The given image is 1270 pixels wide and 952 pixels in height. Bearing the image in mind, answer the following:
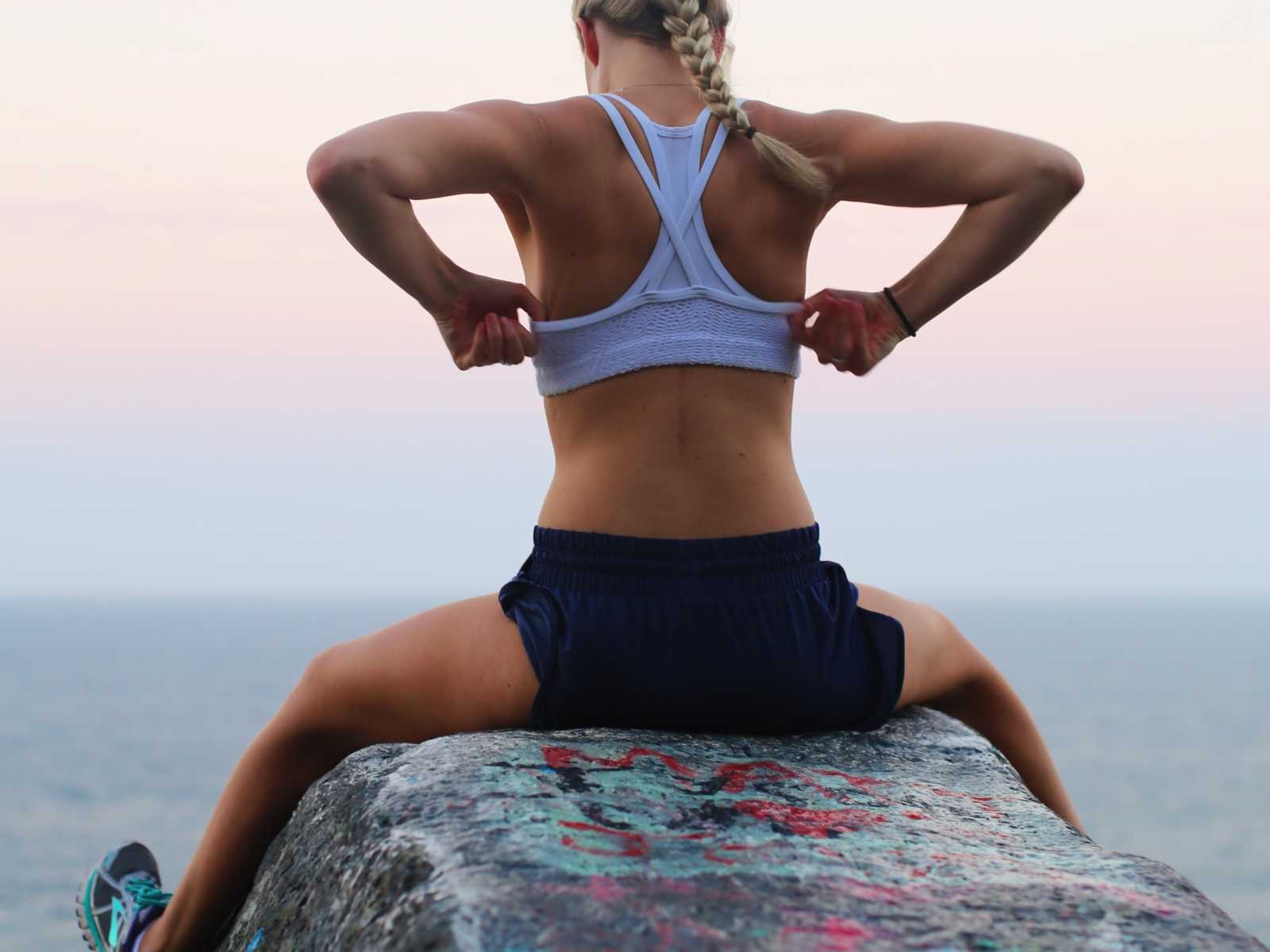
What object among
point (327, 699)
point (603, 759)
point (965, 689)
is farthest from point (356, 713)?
point (965, 689)

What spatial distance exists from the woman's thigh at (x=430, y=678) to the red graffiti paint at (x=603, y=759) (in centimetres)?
28

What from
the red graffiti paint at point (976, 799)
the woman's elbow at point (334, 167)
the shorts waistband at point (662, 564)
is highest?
the woman's elbow at point (334, 167)

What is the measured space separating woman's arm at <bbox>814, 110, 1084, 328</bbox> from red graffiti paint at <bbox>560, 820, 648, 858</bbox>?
1518 mm

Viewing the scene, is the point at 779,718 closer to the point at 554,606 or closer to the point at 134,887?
the point at 554,606

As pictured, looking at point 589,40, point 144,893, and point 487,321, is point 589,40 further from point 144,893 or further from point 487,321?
point 144,893

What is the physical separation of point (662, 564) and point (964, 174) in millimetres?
1073

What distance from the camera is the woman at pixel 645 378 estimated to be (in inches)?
100

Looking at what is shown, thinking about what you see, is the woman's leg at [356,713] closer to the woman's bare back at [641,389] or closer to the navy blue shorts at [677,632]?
the navy blue shorts at [677,632]

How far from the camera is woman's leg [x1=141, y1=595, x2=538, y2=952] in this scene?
2613 mm

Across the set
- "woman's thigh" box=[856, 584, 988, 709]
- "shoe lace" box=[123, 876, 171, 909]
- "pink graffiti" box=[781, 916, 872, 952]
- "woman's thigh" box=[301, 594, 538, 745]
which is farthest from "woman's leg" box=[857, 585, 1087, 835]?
"shoe lace" box=[123, 876, 171, 909]

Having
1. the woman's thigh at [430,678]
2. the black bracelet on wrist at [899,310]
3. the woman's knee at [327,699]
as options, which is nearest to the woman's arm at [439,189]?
the woman's thigh at [430,678]

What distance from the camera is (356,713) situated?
268 cm

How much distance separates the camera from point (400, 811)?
2037 millimetres

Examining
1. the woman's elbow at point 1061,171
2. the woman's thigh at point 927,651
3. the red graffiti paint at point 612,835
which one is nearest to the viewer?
the red graffiti paint at point 612,835
